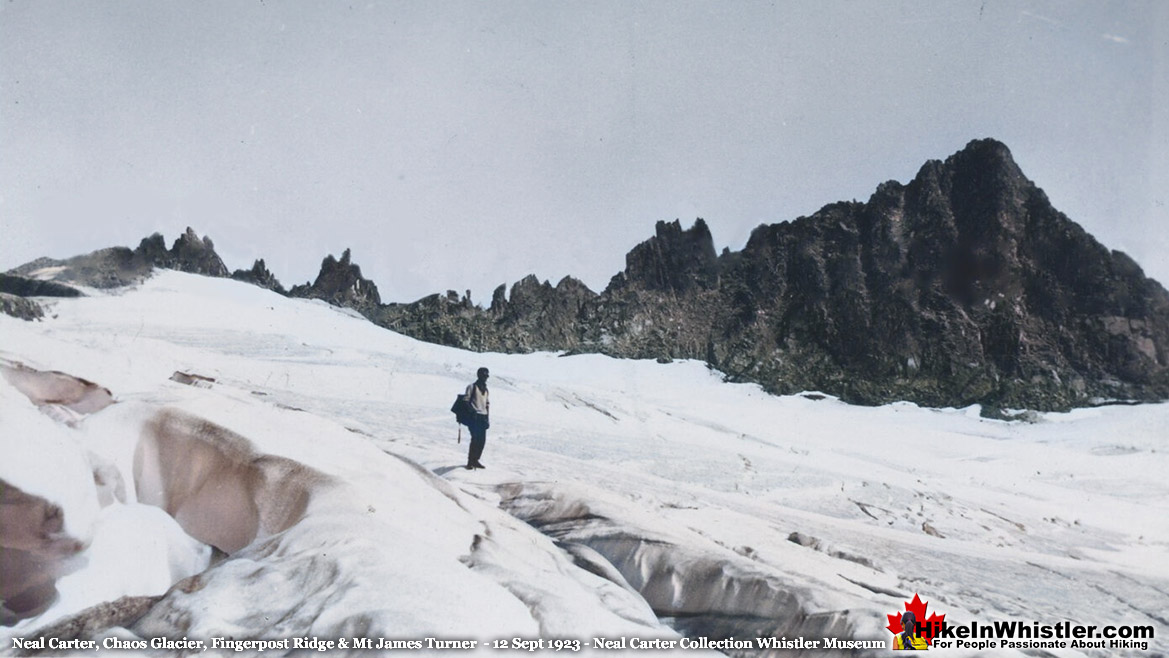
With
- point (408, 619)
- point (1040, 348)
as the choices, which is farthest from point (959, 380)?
point (408, 619)

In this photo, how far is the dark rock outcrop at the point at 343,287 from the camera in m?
49.5

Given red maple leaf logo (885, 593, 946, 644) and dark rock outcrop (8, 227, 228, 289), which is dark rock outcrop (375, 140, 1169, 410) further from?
red maple leaf logo (885, 593, 946, 644)

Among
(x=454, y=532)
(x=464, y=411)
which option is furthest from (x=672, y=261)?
(x=454, y=532)

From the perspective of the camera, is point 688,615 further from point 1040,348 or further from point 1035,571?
point 1040,348

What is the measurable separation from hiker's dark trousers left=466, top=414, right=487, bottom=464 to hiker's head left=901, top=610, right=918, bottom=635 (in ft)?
14.8

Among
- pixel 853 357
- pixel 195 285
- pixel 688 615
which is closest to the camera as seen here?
pixel 688 615

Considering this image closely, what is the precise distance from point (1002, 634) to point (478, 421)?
515 cm

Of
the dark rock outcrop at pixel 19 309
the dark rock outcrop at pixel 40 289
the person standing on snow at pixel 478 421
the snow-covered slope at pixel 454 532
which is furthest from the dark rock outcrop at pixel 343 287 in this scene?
the person standing on snow at pixel 478 421

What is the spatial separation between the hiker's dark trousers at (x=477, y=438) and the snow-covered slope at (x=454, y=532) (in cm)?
27

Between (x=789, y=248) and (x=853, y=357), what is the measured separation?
30.8ft

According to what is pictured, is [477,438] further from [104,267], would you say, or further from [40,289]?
[104,267]

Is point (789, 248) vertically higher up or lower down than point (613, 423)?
higher up

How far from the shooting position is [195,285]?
27641mm

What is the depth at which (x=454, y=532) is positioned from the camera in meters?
4.21
